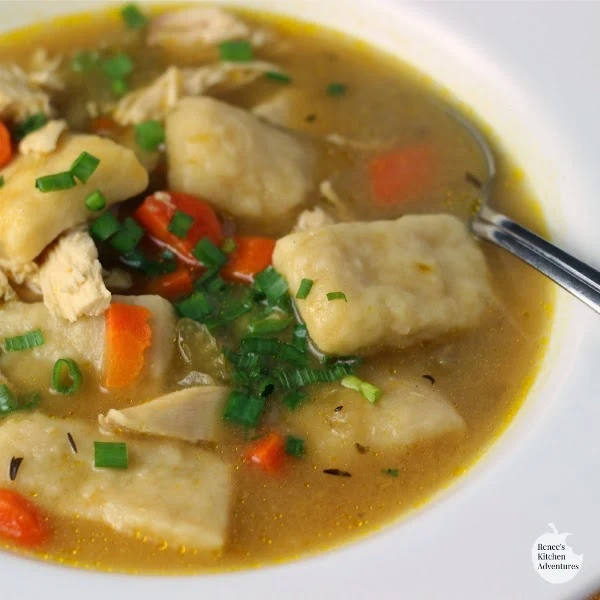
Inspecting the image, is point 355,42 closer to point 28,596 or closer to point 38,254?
point 38,254

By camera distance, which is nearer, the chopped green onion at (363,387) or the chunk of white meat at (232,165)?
the chopped green onion at (363,387)

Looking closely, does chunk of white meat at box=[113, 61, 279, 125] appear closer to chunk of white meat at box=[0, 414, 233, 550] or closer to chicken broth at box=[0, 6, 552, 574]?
chicken broth at box=[0, 6, 552, 574]

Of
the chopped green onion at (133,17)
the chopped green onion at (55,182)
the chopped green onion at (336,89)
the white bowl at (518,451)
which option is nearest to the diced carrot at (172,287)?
the chopped green onion at (55,182)

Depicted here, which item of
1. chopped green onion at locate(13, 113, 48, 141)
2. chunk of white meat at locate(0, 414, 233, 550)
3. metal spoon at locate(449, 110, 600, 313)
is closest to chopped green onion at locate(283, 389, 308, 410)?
chunk of white meat at locate(0, 414, 233, 550)

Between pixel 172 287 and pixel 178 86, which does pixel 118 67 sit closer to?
pixel 178 86

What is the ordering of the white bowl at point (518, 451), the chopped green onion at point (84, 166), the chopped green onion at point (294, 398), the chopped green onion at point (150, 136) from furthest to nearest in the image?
the chopped green onion at point (150, 136) → the chopped green onion at point (84, 166) → the chopped green onion at point (294, 398) → the white bowl at point (518, 451)

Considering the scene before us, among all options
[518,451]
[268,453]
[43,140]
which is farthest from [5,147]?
[518,451]

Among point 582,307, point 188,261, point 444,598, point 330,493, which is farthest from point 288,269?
point 444,598

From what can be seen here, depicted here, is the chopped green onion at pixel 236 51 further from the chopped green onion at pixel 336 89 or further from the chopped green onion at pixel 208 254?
the chopped green onion at pixel 208 254
